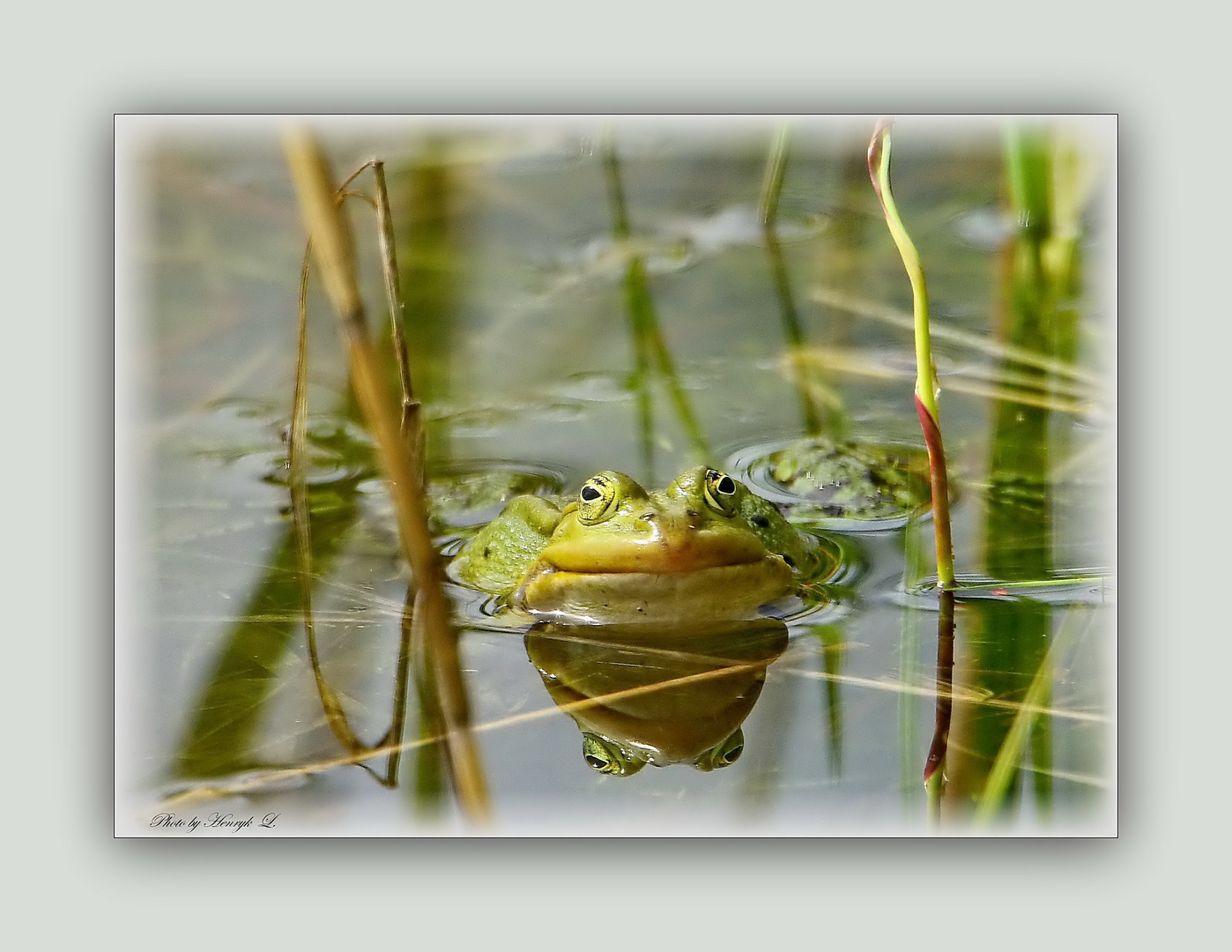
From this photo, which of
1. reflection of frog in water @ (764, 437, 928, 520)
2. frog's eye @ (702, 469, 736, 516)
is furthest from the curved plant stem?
reflection of frog in water @ (764, 437, 928, 520)

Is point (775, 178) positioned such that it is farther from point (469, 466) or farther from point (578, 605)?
point (578, 605)

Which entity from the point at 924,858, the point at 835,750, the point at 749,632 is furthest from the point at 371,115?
the point at 924,858

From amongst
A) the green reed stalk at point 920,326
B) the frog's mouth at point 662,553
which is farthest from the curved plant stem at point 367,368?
the green reed stalk at point 920,326

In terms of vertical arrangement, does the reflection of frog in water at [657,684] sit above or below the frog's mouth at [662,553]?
below

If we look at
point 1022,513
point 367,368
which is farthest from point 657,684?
point 1022,513

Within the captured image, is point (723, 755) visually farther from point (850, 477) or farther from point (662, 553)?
point (850, 477)

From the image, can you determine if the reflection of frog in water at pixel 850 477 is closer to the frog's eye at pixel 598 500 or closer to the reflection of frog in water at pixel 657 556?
the reflection of frog in water at pixel 657 556
